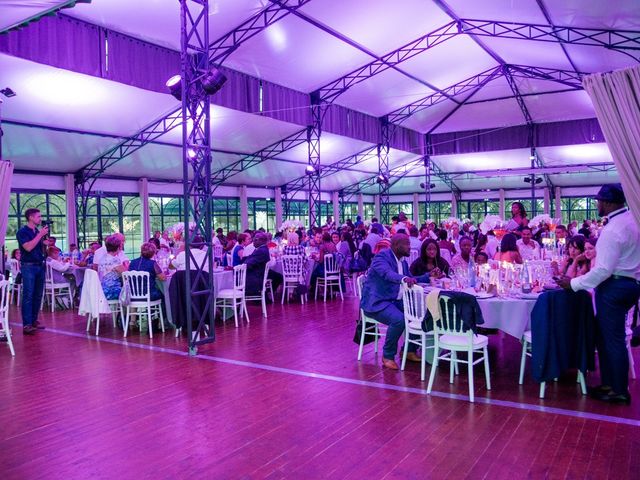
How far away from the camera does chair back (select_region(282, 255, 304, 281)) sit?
30.8ft

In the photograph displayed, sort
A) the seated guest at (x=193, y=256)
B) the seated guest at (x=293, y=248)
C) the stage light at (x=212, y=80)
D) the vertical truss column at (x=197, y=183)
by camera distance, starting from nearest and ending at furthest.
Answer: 1. the vertical truss column at (x=197, y=183)
2. the stage light at (x=212, y=80)
3. the seated guest at (x=193, y=256)
4. the seated guest at (x=293, y=248)

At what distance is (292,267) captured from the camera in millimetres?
9461

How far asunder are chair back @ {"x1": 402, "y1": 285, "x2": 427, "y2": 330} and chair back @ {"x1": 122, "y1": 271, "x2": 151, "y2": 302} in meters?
3.41

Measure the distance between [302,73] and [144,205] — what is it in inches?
266

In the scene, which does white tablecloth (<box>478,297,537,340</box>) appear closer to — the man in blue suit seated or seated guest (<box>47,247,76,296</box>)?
the man in blue suit seated

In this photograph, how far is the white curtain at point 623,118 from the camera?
8.59ft

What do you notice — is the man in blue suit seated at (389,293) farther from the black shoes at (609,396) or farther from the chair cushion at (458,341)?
the black shoes at (609,396)

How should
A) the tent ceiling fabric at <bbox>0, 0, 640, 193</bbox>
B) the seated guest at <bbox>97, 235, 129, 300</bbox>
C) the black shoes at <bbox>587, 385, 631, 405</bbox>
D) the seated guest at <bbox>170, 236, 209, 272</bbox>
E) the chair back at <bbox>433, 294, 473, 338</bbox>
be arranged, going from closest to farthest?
the black shoes at <bbox>587, 385, 631, 405</bbox> < the chair back at <bbox>433, 294, 473, 338</bbox> < the seated guest at <bbox>170, 236, 209, 272</bbox> < the seated guest at <bbox>97, 235, 129, 300</bbox> < the tent ceiling fabric at <bbox>0, 0, 640, 193</bbox>

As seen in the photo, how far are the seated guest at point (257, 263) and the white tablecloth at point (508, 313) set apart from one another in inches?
166

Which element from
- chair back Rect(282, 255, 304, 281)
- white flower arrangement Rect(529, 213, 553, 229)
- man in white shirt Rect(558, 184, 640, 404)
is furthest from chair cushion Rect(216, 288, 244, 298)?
white flower arrangement Rect(529, 213, 553, 229)

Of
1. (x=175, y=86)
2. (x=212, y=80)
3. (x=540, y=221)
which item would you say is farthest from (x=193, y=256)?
(x=540, y=221)

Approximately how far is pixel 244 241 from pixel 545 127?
15041 millimetres

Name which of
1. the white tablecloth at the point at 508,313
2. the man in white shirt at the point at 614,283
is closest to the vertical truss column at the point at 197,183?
the white tablecloth at the point at 508,313

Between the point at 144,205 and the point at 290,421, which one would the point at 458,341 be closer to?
the point at 290,421
